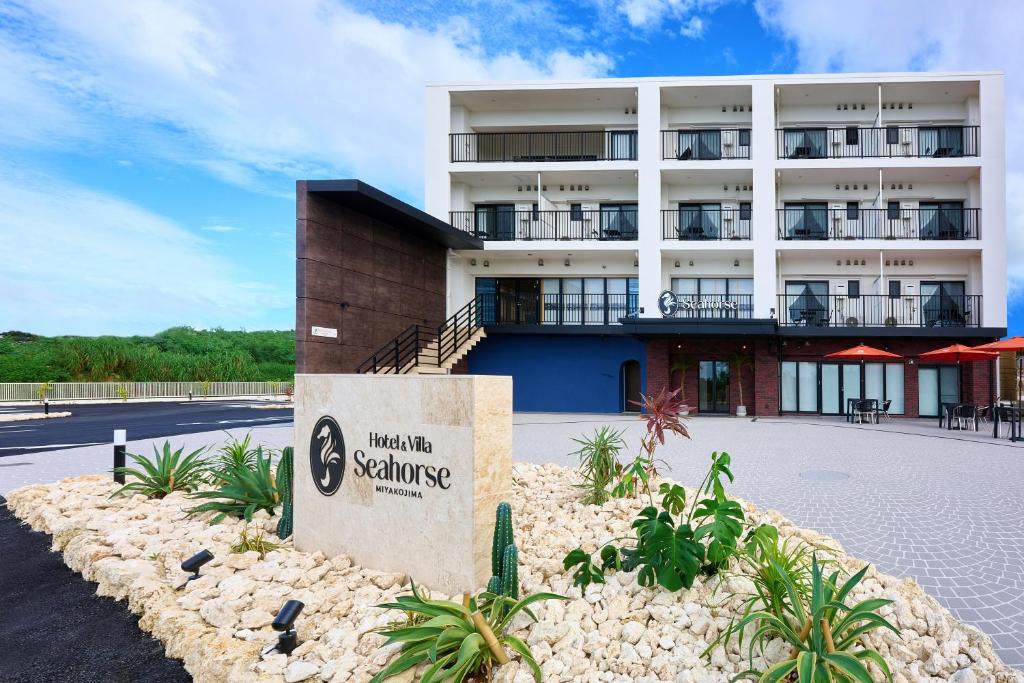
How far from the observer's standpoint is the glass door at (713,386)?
73.0 feet

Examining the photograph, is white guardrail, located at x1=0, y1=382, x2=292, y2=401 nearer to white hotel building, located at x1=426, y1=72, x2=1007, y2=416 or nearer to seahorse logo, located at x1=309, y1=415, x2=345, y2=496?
white hotel building, located at x1=426, y1=72, x2=1007, y2=416

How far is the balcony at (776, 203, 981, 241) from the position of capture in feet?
71.1

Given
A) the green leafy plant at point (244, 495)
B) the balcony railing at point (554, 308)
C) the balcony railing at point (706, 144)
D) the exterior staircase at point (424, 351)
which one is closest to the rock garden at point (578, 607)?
the green leafy plant at point (244, 495)

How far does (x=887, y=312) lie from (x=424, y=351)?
18.5 metres

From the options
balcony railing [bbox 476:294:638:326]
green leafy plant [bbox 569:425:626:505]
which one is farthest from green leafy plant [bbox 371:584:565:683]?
balcony railing [bbox 476:294:638:326]

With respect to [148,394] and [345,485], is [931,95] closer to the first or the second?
[345,485]

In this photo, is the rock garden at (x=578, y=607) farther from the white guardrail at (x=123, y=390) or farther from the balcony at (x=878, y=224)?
the white guardrail at (x=123, y=390)

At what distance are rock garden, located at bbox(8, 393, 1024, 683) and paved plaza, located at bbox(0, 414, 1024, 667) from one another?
0.81m

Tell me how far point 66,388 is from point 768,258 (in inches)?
1664

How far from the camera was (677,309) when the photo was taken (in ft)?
71.3

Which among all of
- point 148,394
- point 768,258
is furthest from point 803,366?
point 148,394

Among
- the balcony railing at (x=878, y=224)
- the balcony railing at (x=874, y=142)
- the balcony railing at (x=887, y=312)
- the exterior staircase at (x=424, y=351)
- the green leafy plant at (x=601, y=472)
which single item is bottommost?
the green leafy plant at (x=601, y=472)

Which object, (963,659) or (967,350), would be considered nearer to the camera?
(963,659)

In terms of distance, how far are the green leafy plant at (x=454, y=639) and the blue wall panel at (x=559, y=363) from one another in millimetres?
19359
